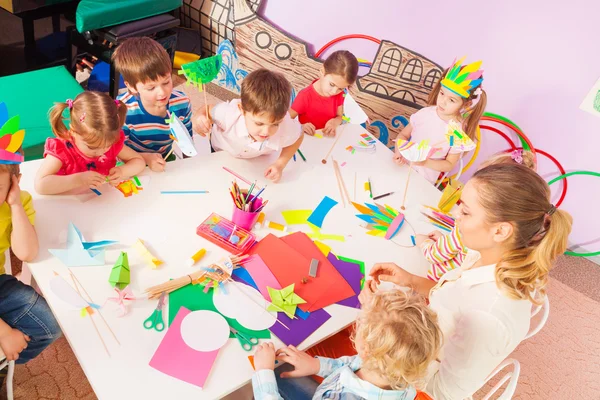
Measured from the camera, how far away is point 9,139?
1.30m

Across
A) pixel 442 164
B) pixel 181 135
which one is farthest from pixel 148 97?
pixel 442 164

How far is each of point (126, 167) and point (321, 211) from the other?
2.34 feet

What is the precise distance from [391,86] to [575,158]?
1148 millimetres

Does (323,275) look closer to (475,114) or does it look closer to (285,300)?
(285,300)

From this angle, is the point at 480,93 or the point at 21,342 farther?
the point at 480,93

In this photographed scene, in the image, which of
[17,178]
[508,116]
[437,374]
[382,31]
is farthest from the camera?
[382,31]

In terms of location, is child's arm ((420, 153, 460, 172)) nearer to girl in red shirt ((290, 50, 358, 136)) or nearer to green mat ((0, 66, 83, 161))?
girl in red shirt ((290, 50, 358, 136))

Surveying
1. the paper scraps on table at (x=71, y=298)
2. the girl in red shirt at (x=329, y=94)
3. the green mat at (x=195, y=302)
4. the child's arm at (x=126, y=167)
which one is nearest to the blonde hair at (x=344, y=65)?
the girl in red shirt at (x=329, y=94)

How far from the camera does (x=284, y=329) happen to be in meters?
1.42

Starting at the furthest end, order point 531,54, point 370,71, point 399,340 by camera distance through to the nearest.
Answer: point 370,71, point 531,54, point 399,340

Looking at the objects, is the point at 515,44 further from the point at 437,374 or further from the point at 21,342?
the point at 21,342

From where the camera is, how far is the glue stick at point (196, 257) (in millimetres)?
1509

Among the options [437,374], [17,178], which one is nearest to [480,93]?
[437,374]

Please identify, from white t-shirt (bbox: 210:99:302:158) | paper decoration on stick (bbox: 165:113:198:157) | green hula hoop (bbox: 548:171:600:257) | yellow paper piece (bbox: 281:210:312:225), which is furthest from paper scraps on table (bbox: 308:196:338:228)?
green hula hoop (bbox: 548:171:600:257)
